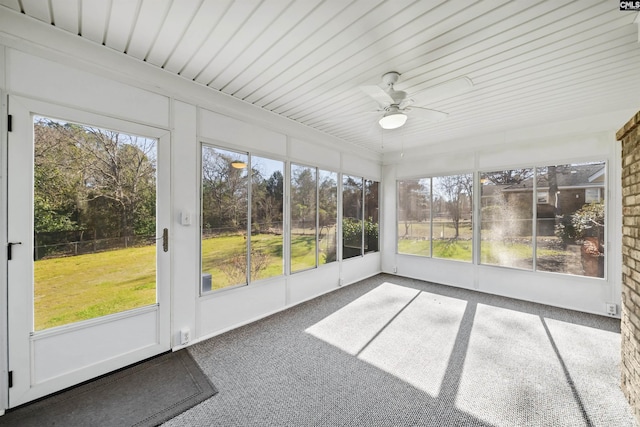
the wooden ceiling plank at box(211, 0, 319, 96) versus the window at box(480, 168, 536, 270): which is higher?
the wooden ceiling plank at box(211, 0, 319, 96)

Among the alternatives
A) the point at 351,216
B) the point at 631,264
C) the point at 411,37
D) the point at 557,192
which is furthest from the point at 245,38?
the point at 557,192

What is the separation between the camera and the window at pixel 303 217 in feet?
13.5

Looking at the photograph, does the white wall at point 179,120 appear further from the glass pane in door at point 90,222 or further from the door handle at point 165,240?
the glass pane in door at point 90,222

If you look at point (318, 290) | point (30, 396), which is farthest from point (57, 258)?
point (318, 290)

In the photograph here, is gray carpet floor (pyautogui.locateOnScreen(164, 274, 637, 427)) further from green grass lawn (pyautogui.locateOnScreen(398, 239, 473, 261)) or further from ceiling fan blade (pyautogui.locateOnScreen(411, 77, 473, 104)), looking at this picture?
ceiling fan blade (pyautogui.locateOnScreen(411, 77, 473, 104))

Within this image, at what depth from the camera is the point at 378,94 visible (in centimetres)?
250

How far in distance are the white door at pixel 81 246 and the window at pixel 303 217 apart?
1870 mm

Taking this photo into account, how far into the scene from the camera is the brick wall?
187 centimetres

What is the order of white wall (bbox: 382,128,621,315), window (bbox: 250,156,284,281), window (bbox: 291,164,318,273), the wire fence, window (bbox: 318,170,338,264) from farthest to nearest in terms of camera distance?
window (bbox: 318,170,338,264) < window (bbox: 291,164,318,273) < white wall (bbox: 382,128,621,315) < window (bbox: 250,156,284,281) < the wire fence

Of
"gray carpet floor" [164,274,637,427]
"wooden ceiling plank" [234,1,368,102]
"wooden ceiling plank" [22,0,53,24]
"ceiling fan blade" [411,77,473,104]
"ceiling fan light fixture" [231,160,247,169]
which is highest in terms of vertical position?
"wooden ceiling plank" [22,0,53,24]

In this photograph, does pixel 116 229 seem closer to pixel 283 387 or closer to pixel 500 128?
pixel 283 387

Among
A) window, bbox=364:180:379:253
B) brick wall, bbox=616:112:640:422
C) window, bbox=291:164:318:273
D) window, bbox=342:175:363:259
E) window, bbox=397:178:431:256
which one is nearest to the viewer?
brick wall, bbox=616:112:640:422

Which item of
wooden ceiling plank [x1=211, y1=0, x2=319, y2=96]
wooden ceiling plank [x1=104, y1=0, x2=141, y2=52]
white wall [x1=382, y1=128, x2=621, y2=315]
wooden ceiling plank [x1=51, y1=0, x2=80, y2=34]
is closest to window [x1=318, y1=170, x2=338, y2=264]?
white wall [x1=382, y1=128, x2=621, y2=315]

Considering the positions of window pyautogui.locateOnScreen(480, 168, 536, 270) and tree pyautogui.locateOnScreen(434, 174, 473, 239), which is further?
tree pyautogui.locateOnScreen(434, 174, 473, 239)
